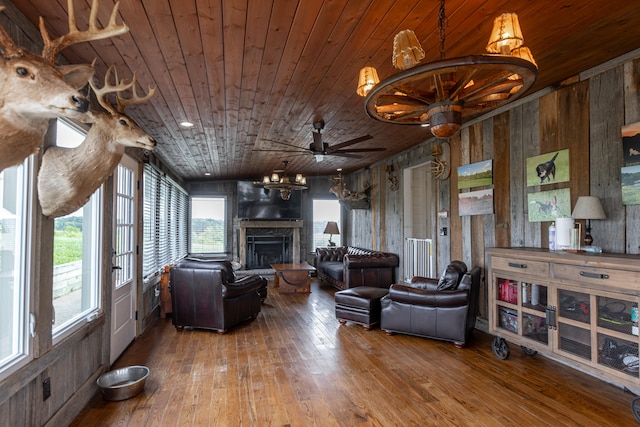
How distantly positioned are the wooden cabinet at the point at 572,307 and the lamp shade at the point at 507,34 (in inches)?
69.1

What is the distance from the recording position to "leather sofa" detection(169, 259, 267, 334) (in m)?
4.43

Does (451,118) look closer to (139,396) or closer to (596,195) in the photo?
(596,195)

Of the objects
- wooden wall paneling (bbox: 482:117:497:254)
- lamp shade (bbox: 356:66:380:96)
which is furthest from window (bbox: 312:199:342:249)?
lamp shade (bbox: 356:66:380:96)

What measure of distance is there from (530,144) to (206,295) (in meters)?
4.20

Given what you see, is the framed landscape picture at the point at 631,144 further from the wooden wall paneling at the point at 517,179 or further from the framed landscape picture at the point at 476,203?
the framed landscape picture at the point at 476,203

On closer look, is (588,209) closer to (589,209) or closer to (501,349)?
(589,209)

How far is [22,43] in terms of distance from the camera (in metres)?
2.01

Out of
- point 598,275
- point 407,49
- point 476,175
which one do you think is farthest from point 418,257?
point 407,49

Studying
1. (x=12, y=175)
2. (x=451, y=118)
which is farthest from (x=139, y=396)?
(x=451, y=118)

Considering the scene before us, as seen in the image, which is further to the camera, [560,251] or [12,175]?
[560,251]

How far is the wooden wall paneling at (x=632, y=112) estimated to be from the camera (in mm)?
2883

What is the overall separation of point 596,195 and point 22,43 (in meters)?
4.44

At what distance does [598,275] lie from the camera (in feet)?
8.70

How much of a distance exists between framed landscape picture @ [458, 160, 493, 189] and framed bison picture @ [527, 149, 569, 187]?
0.58m
